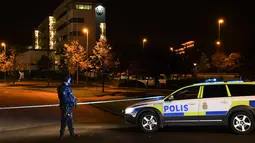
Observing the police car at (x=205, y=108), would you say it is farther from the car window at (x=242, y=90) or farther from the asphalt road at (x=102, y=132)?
the asphalt road at (x=102, y=132)

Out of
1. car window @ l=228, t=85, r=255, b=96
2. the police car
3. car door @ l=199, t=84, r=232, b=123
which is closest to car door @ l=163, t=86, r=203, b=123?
the police car

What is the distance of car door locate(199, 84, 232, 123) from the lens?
9680mm

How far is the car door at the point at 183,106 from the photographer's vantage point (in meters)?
9.94

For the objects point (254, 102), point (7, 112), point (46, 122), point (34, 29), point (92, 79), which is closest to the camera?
point (254, 102)

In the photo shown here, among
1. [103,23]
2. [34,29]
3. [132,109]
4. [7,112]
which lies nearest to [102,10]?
[103,23]

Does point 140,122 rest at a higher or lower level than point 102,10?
lower

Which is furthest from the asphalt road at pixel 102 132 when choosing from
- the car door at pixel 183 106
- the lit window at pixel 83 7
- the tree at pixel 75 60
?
the lit window at pixel 83 7

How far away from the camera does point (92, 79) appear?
5900 cm

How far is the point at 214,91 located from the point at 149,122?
7.06ft

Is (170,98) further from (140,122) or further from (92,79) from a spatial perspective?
(92,79)

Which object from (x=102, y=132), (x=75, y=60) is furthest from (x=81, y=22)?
(x=102, y=132)

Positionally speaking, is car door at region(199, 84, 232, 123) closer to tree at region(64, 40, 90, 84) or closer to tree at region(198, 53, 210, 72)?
tree at region(64, 40, 90, 84)

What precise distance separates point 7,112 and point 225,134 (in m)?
11.4

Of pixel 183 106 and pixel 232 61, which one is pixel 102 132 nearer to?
pixel 183 106
